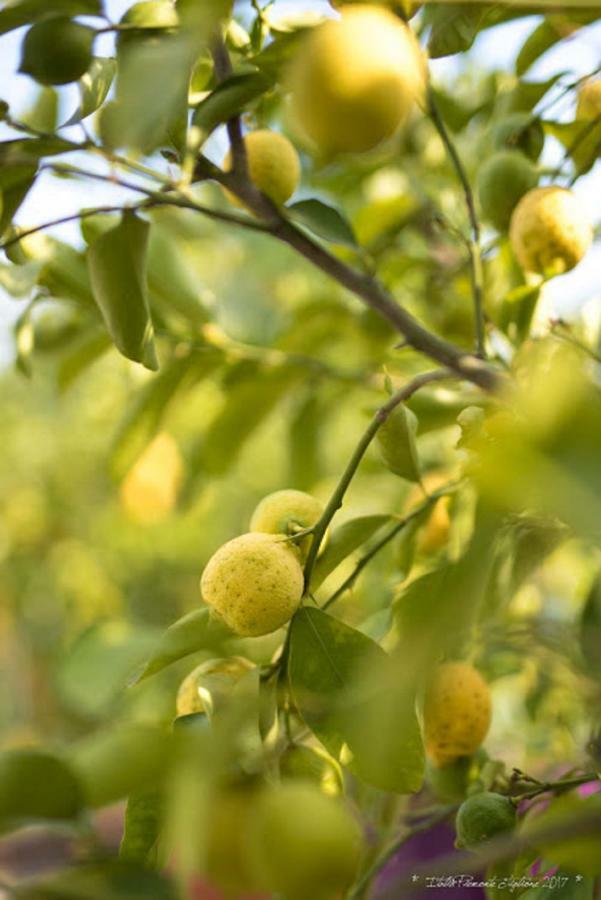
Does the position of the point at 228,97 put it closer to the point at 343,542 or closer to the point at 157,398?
the point at 343,542

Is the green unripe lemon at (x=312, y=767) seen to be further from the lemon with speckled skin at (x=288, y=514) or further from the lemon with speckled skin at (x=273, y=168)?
the lemon with speckled skin at (x=273, y=168)

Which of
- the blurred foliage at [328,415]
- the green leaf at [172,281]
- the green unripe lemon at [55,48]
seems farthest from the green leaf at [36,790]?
the green leaf at [172,281]

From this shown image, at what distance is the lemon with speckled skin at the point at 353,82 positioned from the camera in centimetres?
30

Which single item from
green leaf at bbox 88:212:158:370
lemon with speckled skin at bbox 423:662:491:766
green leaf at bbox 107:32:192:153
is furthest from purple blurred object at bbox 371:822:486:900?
green leaf at bbox 107:32:192:153

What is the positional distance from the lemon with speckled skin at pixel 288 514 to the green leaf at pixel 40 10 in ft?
0.69

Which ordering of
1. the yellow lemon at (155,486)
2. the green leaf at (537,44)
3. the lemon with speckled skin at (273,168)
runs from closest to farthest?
1. the lemon with speckled skin at (273,168)
2. the green leaf at (537,44)
3. the yellow lemon at (155,486)

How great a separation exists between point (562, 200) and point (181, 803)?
36 centimetres

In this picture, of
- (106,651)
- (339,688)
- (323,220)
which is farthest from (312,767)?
(106,651)

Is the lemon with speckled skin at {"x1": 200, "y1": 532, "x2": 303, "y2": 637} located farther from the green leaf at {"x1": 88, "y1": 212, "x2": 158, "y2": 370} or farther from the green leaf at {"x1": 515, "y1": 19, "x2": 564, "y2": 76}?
the green leaf at {"x1": 515, "y1": 19, "x2": 564, "y2": 76}

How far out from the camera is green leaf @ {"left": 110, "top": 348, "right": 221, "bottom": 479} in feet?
2.44

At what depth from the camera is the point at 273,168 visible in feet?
1.47

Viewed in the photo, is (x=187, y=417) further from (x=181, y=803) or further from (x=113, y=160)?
(x=181, y=803)

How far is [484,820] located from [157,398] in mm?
430

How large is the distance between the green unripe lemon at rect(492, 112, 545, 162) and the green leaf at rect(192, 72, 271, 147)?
0.63 ft
